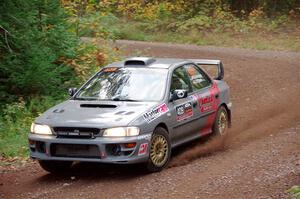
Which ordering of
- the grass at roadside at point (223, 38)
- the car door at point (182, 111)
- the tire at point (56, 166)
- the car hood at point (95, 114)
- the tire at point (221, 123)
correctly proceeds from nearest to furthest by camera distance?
the car hood at point (95, 114)
the tire at point (56, 166)
the car door at point (182, 111)
the tire at point (221, 123)
the grass at roadside at point (223, 38)

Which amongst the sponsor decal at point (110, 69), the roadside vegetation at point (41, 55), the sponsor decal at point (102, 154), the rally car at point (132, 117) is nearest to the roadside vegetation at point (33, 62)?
the roadside vegetation at point (41, 55)

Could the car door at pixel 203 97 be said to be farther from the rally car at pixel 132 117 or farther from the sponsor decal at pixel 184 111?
the sponsor decal at pixel 184 111

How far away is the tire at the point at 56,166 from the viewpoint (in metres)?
9.10

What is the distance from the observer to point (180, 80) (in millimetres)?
10219

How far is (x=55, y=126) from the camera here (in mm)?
8641

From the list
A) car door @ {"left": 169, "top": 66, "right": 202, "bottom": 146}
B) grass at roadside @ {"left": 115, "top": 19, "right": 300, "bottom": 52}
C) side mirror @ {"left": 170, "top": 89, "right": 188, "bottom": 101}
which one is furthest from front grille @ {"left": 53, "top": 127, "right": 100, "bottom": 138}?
grass at roadside @ {"left": 115, "top": 19, "right": 300, "bottom": 52}

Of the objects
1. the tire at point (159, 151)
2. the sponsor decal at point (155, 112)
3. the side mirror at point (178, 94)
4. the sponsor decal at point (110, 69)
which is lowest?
the tire at point (159, 151)

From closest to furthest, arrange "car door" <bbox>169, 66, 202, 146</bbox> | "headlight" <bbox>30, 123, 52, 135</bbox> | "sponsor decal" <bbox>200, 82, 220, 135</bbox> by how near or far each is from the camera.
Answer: "headlight" <bbox>30, 123, 52, 135</bbox> → "car door" <bbox>169, 66, 202, 146</bbox> → "sponsor decal" <bbox>200, 82, 220, 135</bbox>

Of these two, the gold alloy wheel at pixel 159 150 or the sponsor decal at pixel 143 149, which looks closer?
the sponsor decal at pixel 143 149

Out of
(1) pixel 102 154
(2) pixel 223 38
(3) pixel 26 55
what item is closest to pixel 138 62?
(1) pixel 102 154

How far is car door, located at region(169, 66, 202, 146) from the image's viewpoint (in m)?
9.51

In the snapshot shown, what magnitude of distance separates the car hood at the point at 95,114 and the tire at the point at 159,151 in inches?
16.5

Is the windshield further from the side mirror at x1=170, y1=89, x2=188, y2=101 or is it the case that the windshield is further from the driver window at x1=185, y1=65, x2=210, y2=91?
the driver window at x1=185, y1=65, x2=210, y2=91

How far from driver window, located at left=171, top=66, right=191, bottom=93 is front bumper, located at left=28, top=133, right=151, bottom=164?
155 cm
